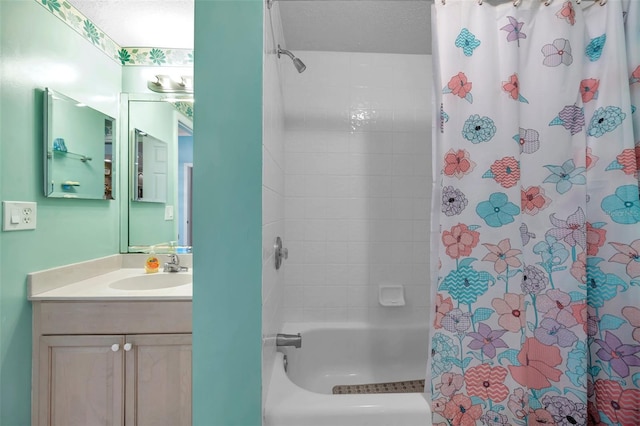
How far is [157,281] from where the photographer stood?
1.79m

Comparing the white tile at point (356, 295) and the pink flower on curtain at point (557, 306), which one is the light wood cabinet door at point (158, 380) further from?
the pink flower on curtain at point (557, 306)

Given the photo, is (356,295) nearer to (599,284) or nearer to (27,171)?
(599,284)

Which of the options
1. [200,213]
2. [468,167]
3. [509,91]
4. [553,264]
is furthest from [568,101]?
[200,213]

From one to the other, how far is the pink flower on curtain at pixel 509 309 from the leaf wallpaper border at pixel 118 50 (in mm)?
2098

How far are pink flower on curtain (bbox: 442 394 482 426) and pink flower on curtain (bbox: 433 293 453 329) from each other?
0.76 ft

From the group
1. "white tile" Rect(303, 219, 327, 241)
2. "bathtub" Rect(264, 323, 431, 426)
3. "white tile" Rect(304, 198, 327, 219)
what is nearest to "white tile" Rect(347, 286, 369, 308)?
"bathtub" Rect(264, 323, 431, 426)

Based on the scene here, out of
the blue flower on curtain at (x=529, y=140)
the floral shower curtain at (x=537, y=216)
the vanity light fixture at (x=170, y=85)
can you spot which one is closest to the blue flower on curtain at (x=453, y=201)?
the floral shower curtain at (x=537, y=216)

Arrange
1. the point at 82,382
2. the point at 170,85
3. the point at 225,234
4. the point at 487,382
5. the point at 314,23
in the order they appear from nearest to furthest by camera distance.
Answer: the point at 225,234
the point at 487,382
the point at 82,382
the point at 314,23
the point at 170,85

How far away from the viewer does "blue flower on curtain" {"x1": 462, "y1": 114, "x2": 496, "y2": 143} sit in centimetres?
104

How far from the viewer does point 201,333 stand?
0.92 m

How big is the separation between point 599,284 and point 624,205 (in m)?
0.27

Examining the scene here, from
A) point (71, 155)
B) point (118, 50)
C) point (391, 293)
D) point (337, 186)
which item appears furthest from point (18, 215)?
point (391, 293)

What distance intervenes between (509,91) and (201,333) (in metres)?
1.23

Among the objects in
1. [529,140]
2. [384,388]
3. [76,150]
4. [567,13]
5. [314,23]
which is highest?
[314,23]
